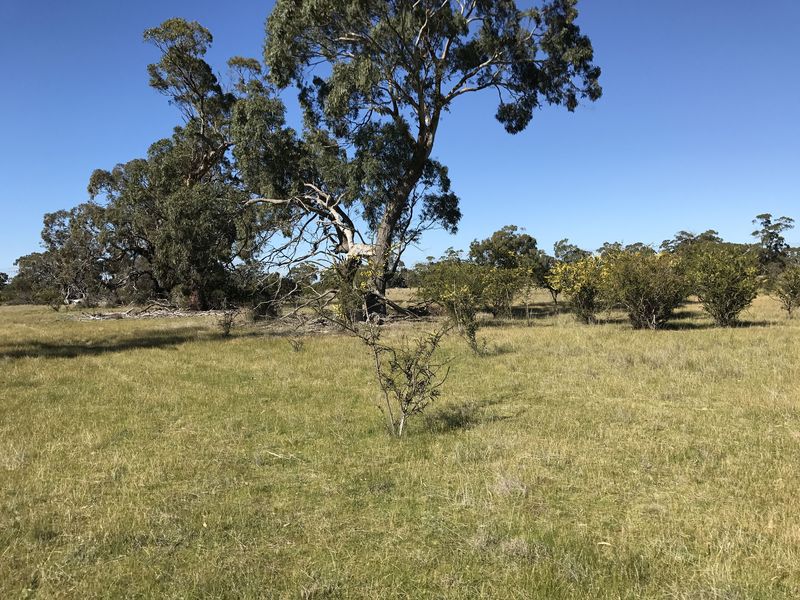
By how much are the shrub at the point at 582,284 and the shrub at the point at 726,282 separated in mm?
3221

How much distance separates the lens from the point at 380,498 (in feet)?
13.8

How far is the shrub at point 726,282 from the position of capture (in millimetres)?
15016

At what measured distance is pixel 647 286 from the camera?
1511 centimetres

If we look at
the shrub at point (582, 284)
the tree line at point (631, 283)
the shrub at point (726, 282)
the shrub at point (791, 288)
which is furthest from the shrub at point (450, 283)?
the shrub at point (791, 288)

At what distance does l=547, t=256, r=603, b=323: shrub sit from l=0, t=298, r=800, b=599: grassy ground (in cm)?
906

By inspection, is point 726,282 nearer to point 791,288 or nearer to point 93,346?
point 791,288

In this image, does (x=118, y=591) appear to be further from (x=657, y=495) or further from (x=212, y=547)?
(x=657, y=495)

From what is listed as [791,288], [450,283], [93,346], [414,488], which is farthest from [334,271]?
[791,288]

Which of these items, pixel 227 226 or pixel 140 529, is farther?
pixel 227 226

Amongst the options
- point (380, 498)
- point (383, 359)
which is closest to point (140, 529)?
point (380, 498)

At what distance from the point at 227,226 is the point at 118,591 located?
24536 mm

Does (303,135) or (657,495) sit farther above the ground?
(303,135)

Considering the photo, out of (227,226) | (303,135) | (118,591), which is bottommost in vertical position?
(118,591)

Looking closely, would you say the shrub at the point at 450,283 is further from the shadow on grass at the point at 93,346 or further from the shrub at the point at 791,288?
the shrub at the point at 791,288
